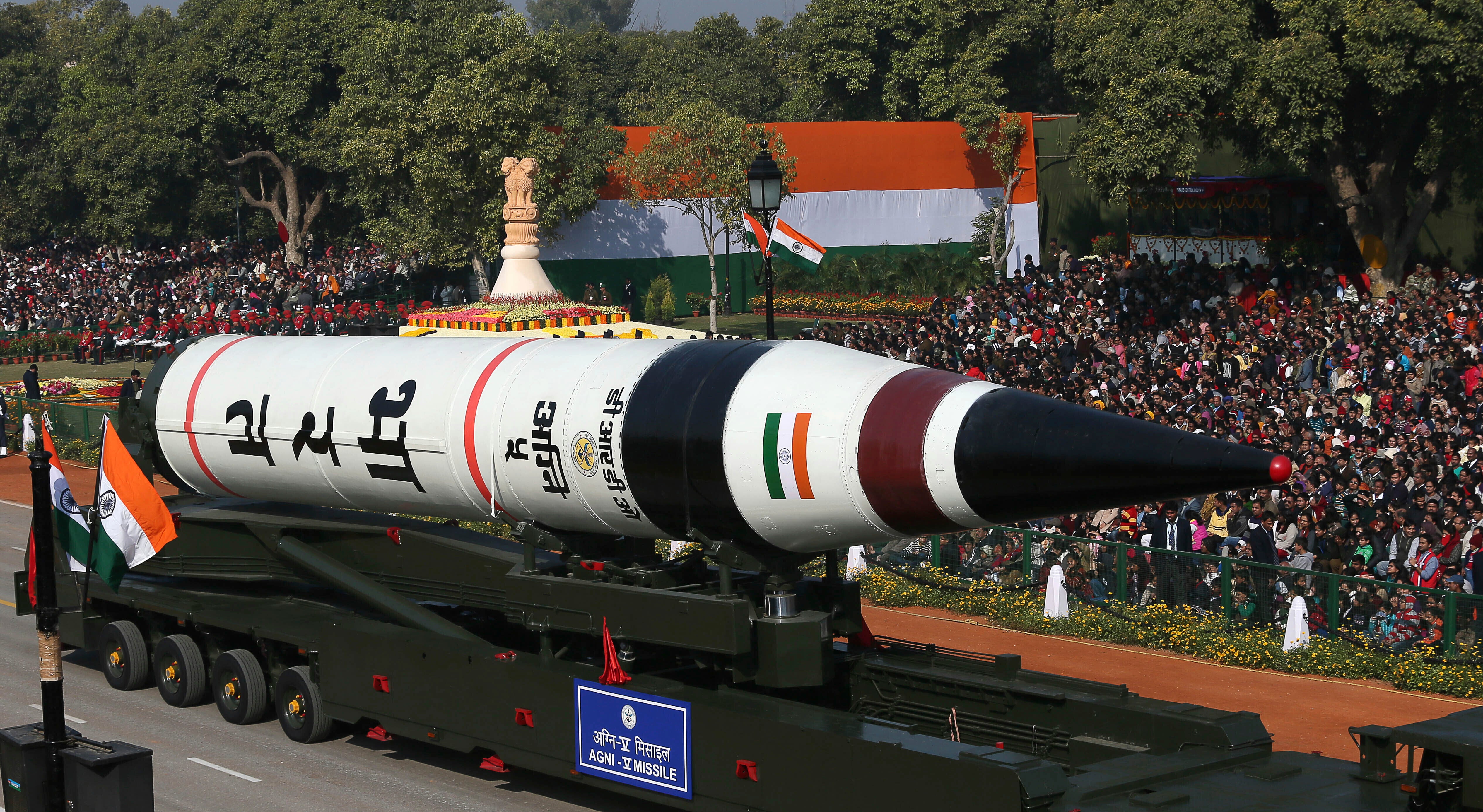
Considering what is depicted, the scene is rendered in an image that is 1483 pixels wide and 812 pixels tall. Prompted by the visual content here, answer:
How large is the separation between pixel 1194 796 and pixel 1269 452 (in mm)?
2418

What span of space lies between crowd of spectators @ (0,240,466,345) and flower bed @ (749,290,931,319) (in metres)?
13.3

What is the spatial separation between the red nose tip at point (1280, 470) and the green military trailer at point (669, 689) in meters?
1.74

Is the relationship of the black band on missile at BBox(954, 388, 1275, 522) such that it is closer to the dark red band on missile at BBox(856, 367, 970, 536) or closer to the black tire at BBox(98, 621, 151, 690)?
the dark red band on missile at BBox(856, 367, 970, 536)

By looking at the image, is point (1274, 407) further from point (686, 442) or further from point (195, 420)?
point (195, 420)

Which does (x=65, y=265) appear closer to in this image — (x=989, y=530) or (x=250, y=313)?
(x=250, y=313)

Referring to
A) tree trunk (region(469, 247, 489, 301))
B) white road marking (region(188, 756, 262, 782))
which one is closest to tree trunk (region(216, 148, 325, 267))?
tree trunk (region(469, 247, 489, 301))

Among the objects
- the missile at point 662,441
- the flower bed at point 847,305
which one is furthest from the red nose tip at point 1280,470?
the flower bed at point 847,305

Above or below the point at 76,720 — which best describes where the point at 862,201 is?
above

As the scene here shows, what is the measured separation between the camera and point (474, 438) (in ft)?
46.3

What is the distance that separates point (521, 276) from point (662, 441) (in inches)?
863

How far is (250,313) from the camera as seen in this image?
183ft

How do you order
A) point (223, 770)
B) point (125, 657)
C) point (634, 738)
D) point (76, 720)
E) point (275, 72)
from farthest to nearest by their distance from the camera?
point (275, 72) < point (125, 657) < point (76, 720) < point (223, 770) < point (634, 738)

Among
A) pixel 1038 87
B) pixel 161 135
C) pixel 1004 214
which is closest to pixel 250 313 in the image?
pixel 161 135

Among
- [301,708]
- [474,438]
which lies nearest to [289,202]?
[301,708]
